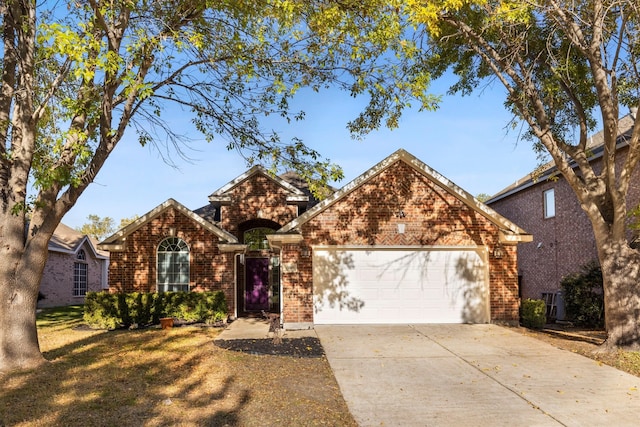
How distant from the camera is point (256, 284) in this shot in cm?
2006

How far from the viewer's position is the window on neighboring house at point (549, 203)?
19.2 m

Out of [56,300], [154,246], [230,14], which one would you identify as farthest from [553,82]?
[56,300]

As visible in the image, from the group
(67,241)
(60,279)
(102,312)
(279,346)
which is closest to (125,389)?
(279,346)

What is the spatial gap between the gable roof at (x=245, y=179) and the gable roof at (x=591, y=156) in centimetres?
840

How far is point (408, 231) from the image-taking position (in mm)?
14742

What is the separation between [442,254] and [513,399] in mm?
7983

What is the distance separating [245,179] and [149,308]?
6.10 meters

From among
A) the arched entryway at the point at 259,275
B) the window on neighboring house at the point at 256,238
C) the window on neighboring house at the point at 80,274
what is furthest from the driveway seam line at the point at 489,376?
the window on neighboring house at the point at 80,274

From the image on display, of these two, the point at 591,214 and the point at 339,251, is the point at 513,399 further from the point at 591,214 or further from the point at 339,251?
the point at 339,251

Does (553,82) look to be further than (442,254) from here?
No

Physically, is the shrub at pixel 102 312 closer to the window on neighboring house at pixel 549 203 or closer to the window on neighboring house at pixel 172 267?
the window on neighboring house at pixel 172 267

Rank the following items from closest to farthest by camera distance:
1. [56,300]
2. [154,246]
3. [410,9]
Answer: [410,9], [154,246], [56,300]

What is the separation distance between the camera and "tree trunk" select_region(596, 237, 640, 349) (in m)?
10.3

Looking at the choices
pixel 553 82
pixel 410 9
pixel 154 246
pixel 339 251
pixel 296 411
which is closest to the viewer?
pixel 296 411
